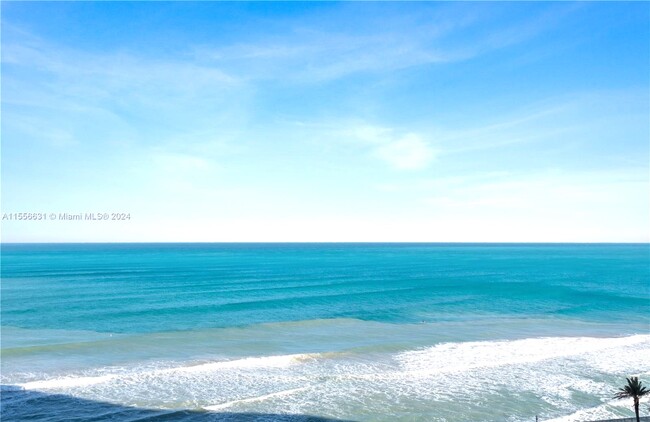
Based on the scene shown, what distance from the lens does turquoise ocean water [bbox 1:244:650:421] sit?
2530 cm

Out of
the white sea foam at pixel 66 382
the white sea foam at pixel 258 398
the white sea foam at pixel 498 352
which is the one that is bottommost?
the white sea foam at pixel 258 398

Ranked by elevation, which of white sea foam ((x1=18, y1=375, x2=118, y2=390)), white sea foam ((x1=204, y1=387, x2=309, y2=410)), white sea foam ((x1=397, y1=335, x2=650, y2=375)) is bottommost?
white sea foam ((x1=204, y1=387, x2=309, y2=410))

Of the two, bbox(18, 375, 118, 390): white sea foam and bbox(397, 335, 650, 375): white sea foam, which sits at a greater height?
bbox(397, 335, 650, 375): white sea foam

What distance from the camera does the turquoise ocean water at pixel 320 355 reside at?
996 inches

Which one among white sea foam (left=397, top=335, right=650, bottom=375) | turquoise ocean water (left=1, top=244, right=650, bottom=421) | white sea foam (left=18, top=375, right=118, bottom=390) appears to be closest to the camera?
turquoise ocean water (left=1, top=244, right=650, bottom=421)

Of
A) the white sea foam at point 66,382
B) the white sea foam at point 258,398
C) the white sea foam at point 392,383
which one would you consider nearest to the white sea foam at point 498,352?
the white sea foam at point 392,383

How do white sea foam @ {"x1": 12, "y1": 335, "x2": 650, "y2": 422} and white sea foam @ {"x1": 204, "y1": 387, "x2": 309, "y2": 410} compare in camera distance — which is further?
white sea foam @ {"x1": 12, "y1": 335, "x2": 650, "y2": 422}

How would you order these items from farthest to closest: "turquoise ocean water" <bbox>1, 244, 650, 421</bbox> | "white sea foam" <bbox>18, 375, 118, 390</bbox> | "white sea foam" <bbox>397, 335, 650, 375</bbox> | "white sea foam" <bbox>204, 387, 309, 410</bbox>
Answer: "white sea foam" <bbox>397, 335, 650, 375</bbox> < "white sea foam" <bbox>18, 375, 118, 390</bbox> < "turquoise ocean water" <bbox>1, 244, 650, 421</bbox> < "white sea foam" <bbox>204, 387, 309, 410</bbox>

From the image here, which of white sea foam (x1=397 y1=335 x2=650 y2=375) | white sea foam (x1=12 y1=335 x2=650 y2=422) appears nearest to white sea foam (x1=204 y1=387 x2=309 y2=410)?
white sea foam (x1=12 y1=335 x2=650 y2=422)

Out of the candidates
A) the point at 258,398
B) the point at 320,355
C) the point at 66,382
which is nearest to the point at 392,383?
the point at 320,355

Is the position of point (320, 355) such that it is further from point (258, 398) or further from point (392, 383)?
point (258, 398)

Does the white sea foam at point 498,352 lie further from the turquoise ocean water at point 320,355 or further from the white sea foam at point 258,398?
the white sea foam at point 258,398

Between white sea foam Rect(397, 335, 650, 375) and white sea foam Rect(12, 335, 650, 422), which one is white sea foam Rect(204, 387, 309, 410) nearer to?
white sea foam Rect(12, 335, 650, 422)

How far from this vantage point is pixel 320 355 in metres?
35.6
